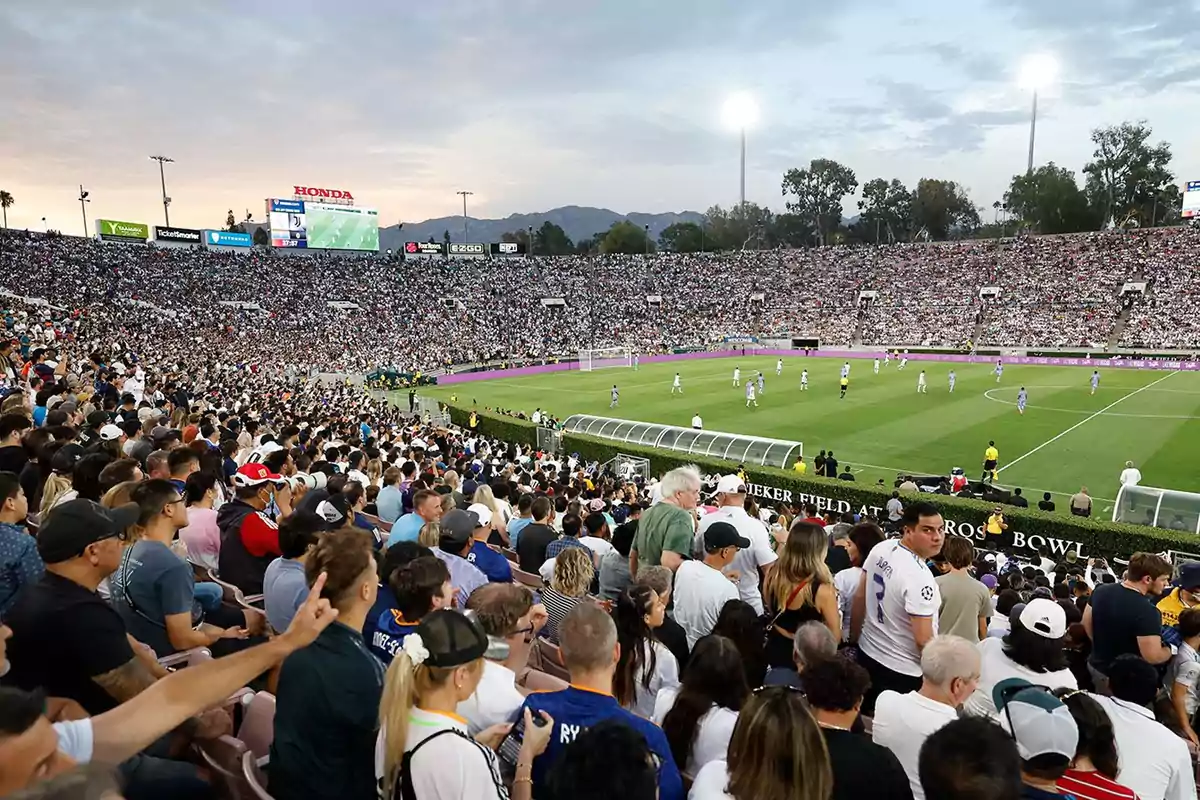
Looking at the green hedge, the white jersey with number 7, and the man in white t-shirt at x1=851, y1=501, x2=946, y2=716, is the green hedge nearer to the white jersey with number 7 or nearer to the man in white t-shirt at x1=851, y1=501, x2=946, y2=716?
the man in white t-shirt at x1=851, y1=501, x2=946, y2=716

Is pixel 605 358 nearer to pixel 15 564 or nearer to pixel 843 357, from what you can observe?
pixel 843 357

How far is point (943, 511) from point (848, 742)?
18.3 meters

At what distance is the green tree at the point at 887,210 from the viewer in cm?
12812

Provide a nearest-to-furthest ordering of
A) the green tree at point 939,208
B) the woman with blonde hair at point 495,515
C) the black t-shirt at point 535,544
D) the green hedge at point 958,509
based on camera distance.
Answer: the black t-shirt at point 535,544
the woman with blonde hair at point 495,515
the green hedge at point 958,509
the green tree at point 939,208

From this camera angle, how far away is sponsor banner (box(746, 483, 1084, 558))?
18.0m

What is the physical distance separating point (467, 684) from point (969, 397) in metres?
42.7

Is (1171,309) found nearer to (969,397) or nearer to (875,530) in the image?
(969,397)

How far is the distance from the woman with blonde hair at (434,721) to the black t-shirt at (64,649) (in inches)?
61.7

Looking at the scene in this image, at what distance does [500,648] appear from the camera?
346cm

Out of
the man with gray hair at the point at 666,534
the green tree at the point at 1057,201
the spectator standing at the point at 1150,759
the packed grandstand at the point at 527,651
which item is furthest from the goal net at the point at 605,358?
the green tree at the point at 1057,201

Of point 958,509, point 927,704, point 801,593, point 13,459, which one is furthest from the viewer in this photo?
point 958,509

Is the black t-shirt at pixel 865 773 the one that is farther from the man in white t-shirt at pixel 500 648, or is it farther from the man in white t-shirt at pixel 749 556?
the man in white t-shirt at pixel 749 556

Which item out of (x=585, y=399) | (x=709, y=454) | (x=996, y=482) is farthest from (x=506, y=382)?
(x=996, y=482)

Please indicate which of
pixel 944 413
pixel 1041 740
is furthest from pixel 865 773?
pixel 944 413
